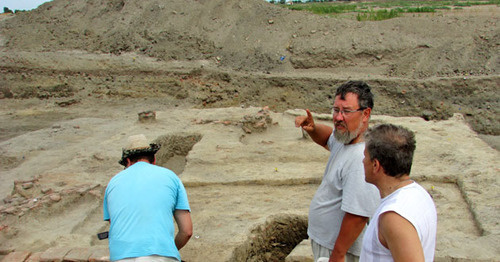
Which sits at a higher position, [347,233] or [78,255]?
[347,233]

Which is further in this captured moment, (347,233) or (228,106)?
(228,106)

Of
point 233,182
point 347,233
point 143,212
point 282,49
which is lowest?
point 233,182

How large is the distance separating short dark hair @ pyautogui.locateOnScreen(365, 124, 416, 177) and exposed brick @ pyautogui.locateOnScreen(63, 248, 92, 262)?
3.05 m

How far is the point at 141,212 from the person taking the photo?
9.14ft

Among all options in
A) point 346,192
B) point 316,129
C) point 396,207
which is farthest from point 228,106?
→ point 396,207

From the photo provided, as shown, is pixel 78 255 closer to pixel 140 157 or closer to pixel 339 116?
pixel 140 157

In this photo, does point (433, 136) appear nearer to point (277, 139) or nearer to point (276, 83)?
point (277, 139)

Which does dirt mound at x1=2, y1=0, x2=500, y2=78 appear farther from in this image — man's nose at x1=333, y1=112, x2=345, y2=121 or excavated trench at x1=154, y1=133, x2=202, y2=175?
man's nose at x1=333, y1=112, x2=345, y2=121

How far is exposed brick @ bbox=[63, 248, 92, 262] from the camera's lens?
12.8 feet

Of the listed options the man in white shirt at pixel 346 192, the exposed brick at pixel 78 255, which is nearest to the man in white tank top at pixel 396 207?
the man in white shirt at pixel 346 192

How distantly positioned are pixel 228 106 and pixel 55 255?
1033cm

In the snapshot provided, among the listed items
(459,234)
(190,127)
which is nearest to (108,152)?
(190,127)

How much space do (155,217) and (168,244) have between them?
207 millimetres

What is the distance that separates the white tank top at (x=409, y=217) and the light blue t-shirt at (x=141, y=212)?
142 centimetres
